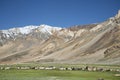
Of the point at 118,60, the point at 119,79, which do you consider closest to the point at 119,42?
the point at 118,60

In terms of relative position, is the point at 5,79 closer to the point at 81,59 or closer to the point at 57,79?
the point at 57,79

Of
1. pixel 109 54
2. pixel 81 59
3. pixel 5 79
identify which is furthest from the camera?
pixel 81 59

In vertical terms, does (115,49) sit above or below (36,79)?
above

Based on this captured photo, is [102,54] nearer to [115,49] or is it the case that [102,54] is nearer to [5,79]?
[115,49]

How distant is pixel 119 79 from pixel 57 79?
9.91 metres

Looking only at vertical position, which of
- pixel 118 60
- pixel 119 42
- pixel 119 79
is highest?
pixel 119 42

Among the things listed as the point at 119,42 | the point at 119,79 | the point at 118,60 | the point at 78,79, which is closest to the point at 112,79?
the point at 119,79

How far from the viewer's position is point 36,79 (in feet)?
152

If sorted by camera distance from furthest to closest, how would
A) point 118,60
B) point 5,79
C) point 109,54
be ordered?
point 109,54, point 118,60, point 5,79

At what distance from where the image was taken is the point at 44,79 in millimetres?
46812

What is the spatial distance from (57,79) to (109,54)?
457 ft

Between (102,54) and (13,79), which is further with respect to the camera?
(102,54)

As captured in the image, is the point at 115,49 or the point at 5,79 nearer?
the point at 5,79

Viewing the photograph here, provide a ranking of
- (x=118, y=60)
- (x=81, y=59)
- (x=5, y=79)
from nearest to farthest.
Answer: (x=5, y=79) < (x=118, y=60) < (x=81, y=59)
